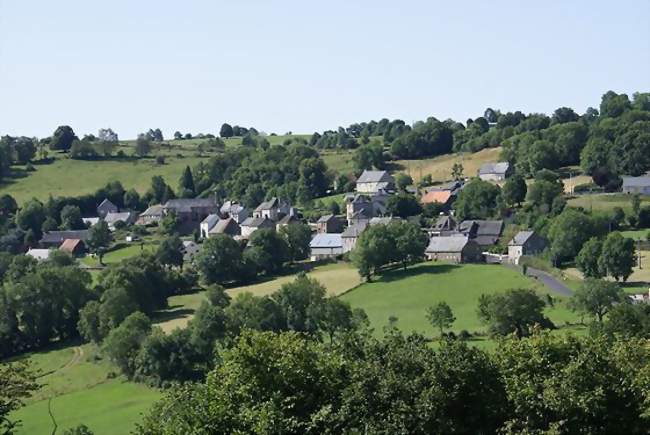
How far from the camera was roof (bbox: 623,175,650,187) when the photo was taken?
96375 millimetres

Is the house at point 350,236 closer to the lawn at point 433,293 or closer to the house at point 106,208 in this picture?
the lawn at point 433,293

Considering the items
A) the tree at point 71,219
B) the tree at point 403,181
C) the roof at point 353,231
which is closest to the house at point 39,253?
the tree at point 71,219

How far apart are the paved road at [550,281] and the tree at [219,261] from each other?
2305 centimetres

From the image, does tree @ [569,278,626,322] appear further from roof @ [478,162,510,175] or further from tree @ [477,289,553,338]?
roof @ [478,162,510,175]

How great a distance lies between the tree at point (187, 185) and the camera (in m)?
127

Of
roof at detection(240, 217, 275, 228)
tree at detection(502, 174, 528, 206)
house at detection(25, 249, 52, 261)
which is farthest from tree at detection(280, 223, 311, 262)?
house at detection(25, 249, 52, 261)

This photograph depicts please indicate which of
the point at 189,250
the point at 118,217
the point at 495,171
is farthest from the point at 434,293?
the point at 118,217

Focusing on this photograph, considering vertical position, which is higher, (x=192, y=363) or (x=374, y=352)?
(x=374, y=352)

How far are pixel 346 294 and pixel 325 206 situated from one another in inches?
1719

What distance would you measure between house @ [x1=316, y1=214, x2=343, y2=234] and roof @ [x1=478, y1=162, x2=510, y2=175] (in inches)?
1019

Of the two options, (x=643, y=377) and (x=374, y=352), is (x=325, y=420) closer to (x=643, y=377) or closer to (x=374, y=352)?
(x=374, y=352)

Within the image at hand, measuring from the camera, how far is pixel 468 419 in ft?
88.2

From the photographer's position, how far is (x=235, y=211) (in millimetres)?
114938

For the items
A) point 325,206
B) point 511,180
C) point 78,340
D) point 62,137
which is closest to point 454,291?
point 78,340
